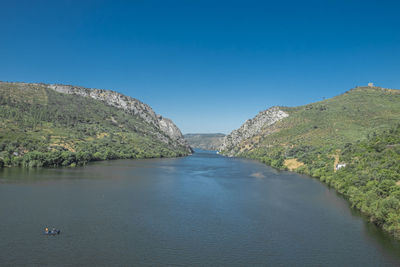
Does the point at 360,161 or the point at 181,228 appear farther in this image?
the point at 360,161

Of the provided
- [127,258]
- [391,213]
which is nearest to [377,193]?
[391,213]

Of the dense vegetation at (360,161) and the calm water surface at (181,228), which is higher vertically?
the dense vegetation at (360,161)

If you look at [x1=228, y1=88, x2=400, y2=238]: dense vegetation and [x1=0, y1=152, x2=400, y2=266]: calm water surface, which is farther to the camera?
[x1=228, y1=88, x2=400, y2=238]: dense vegetation

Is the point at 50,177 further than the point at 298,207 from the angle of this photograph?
Yes

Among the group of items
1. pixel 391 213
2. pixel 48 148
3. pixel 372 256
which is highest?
pixel 48 148

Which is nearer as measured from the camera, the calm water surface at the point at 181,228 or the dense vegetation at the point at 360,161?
the calm water surface at the point at 181,228

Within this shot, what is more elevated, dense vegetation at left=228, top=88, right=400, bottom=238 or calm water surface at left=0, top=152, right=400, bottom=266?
dense vegetation at left=228, top=88, right=400, bottom=238

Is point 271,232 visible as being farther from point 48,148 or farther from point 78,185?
point 48,148

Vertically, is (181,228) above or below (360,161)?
below
